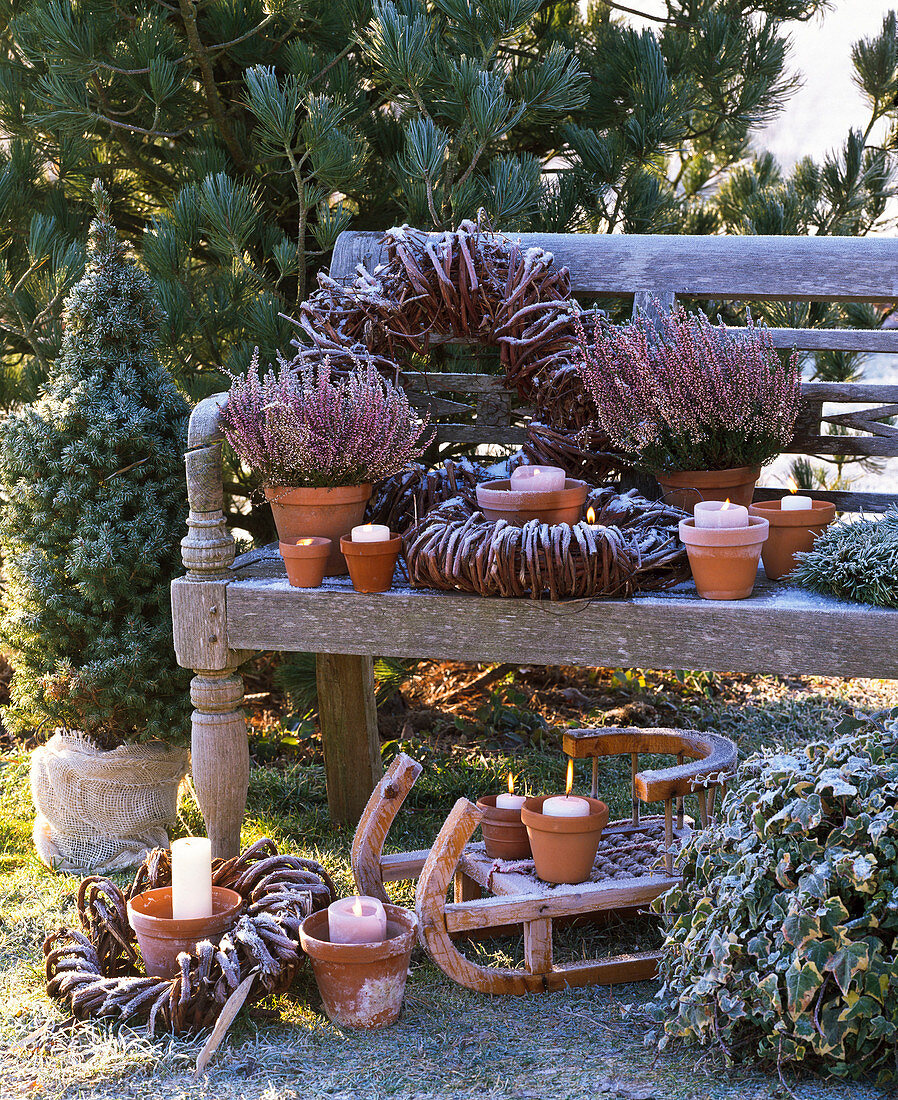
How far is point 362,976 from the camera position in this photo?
191cm

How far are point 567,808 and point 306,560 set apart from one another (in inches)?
26.6

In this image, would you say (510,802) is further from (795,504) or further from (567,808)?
(795,504)

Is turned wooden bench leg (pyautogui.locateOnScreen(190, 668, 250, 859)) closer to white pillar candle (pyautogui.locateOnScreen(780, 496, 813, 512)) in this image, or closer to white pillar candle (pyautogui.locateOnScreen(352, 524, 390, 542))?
white pillar candle (pyautogui.locateOnScreen(352, 524, 390, 542))

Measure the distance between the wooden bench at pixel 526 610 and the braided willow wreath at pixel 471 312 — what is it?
0.52 ft

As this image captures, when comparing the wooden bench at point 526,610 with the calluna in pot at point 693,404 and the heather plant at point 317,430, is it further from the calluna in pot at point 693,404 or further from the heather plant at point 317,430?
the calluna in pot at point 693,404

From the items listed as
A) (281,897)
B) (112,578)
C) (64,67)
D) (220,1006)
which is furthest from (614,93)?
(220,1006)

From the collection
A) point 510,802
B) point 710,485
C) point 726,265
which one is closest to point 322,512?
point 510,802

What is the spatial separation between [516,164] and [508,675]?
184cm

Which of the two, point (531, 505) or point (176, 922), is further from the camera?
point (531, 505)

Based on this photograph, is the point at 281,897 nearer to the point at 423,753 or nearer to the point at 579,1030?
the point at 579,1030

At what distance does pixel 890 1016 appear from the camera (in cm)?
159

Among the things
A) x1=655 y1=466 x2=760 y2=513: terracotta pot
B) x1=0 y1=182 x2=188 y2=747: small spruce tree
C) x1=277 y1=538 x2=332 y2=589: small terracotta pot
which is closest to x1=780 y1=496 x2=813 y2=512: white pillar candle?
x1=655 y1=466 x2=760 y2=513: terracotta pot

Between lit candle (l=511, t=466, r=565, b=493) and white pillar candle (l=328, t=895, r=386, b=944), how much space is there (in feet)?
2.65

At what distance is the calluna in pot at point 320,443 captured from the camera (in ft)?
7.26
